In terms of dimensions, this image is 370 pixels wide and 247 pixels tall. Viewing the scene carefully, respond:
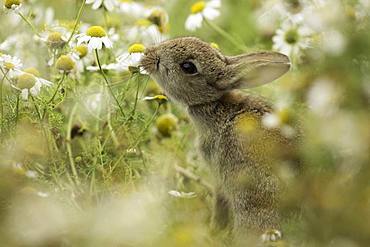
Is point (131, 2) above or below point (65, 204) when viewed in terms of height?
above

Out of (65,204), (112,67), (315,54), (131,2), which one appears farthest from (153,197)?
(131,2)

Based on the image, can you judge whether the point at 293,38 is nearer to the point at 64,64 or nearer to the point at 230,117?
the point at 230,117

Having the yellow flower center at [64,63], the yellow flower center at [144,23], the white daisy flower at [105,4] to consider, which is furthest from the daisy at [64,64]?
the yellow flower center at [144,23]

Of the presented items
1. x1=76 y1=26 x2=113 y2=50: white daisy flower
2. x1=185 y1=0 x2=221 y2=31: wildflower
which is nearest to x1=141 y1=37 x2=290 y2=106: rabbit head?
x1=76 y1=26 x2=113 y2=50: white daisy flower

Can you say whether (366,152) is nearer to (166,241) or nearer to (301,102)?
(166,241)

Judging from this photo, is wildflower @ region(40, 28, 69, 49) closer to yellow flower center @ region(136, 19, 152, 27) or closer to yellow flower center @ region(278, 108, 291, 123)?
yellow flower center @ region(136, 19, 152, 27)

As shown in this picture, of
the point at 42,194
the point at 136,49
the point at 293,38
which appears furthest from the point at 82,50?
the point at 293,38

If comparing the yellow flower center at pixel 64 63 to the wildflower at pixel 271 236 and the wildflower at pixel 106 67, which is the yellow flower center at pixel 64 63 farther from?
the wildflower at pixel 271 236
